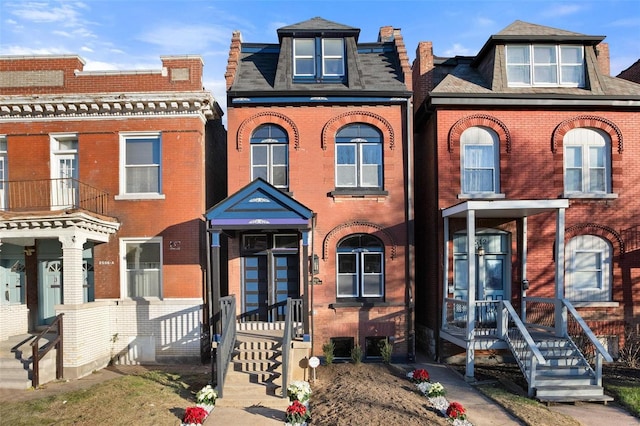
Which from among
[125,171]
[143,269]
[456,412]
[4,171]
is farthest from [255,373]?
[4,171]

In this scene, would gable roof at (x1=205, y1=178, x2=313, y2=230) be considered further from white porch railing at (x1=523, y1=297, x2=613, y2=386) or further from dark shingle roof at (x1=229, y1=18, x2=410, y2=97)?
white porch railing at (x1=523, y1=297, x2=613, y2=386)

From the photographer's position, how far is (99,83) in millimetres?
13656

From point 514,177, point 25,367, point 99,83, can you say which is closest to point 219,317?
point 25,367

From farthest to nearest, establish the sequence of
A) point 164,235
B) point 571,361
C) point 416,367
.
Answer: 1. point 164,235
2. point 416,367
3. point 571,361

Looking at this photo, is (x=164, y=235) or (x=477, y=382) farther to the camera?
(x=164, y=235)

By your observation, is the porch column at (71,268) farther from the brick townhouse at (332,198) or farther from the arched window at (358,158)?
the arched window at (358,158)

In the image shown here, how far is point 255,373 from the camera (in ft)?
34.0

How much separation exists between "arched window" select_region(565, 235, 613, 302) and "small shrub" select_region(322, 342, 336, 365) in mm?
6947

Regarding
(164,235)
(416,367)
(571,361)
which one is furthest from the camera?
(164,235)

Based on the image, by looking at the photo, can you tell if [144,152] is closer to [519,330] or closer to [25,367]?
[25,367]

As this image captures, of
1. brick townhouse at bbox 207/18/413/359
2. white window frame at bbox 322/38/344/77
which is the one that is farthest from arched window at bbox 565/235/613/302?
white window frame at bbox 322/38/344/77

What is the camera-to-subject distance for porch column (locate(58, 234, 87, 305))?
39.2 feet

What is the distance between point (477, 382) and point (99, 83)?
1290 centimetres

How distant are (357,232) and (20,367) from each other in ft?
29.5
